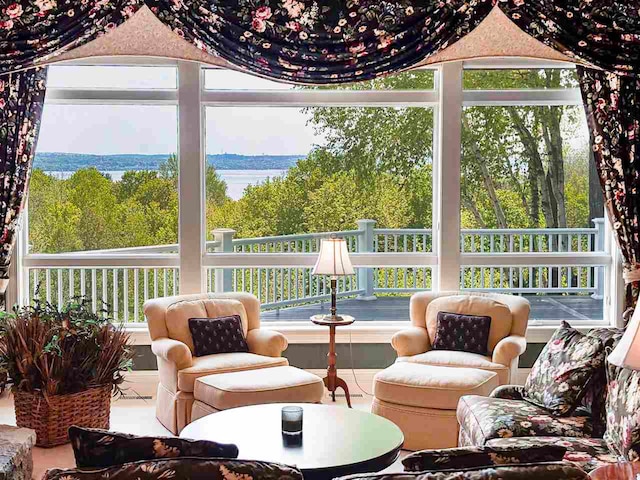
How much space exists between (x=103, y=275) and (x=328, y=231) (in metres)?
1.77

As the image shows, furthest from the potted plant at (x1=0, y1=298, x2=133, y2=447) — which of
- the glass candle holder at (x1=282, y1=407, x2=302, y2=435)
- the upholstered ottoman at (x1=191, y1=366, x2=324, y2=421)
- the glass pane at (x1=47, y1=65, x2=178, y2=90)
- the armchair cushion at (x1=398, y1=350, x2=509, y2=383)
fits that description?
the glass pane at (x1=47, y1=65, x2=178, y2=90)

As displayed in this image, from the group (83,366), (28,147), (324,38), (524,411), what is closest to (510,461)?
(524,411)

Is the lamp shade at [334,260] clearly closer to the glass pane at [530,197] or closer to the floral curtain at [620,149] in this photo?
the glass pane at [530,197]

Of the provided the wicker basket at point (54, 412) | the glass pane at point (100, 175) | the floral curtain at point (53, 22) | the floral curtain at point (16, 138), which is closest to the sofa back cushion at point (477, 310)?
the glass pane at point (100, 175)

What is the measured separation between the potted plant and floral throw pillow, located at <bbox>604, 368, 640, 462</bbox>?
Answer: 9.28ft

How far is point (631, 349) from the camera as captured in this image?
2.99 metres

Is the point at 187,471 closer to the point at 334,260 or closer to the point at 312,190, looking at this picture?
the point at 334,260

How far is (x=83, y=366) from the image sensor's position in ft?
16.1

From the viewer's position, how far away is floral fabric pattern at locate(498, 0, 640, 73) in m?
5.37

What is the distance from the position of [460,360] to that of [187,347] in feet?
5.76

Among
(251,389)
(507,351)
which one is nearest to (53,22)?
(251,389)

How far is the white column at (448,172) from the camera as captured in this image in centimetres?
624

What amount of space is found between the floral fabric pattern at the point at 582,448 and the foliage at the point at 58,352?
237cm

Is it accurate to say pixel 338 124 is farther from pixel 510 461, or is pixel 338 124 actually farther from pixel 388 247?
pixel 510 461
